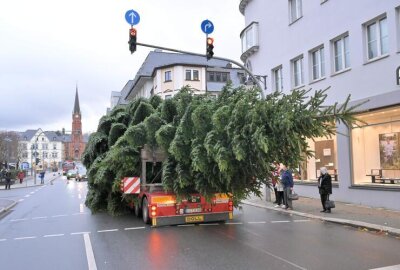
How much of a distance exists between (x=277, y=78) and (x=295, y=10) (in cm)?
377

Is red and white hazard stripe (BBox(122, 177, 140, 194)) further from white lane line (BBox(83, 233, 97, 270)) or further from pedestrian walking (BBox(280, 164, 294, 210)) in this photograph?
pedestrian walking (BBox(280, 164, 294, 210))

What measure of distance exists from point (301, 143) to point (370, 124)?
842cm

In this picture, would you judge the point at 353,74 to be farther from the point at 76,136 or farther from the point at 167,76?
the point at 76,136

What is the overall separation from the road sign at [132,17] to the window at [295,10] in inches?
350

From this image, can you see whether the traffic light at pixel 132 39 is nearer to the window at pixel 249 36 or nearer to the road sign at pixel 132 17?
the road sign at pixel 132 17

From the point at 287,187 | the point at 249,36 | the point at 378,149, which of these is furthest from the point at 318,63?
the point at 249,36

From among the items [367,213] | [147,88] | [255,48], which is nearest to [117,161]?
[367,213]

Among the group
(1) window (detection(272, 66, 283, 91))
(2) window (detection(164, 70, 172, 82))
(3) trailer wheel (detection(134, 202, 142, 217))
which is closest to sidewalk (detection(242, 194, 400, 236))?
(3) trailer wheel (detection(134, 202, 142, 217))

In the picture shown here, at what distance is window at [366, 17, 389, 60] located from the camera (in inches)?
593

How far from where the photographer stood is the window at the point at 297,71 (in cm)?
2066

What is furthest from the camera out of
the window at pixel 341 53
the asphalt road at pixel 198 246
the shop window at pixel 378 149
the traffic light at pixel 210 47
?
the window at pixel 341 53

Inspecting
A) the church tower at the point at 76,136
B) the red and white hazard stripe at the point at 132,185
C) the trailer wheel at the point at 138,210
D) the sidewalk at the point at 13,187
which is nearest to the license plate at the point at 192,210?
the red and white hazard stripe at the point at 132,185

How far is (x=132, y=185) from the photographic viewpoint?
42.8ft

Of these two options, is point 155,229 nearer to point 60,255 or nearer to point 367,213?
point 60,255
